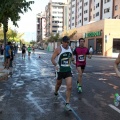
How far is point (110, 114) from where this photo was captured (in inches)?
261

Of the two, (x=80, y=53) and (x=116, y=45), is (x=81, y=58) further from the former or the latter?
(x=116, y=45)

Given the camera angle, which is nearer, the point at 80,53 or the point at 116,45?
the point at 80,53

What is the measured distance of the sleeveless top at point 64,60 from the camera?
7254 mm

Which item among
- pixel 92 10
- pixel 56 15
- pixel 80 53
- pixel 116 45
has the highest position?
pixel 56 15

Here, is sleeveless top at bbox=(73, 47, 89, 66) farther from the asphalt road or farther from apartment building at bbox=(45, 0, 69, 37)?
apartment building at bbox=(45, 0, 69, 37)

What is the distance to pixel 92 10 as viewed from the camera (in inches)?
3474

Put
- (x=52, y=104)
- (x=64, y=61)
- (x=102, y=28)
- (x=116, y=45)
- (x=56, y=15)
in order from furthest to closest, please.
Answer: (x=56, y=15) → (x=102, y=28) → (x=116, y=45) → (x=52, y=104) → (x=64, y=61)

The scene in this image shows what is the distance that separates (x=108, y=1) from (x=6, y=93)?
65.3 meters

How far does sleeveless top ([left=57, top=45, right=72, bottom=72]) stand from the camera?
7.25 meters

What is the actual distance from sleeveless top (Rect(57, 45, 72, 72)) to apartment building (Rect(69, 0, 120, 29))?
60081mm

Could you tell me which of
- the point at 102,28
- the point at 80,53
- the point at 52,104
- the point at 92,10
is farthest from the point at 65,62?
the point at 92,10

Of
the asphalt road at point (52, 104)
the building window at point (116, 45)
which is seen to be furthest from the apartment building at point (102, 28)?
the asphalt road at point (52, 104)

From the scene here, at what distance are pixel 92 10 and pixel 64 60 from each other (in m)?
82.9

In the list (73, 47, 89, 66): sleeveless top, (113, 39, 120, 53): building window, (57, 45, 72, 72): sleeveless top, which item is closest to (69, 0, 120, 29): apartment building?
(113, 39, 120, 53): building window
